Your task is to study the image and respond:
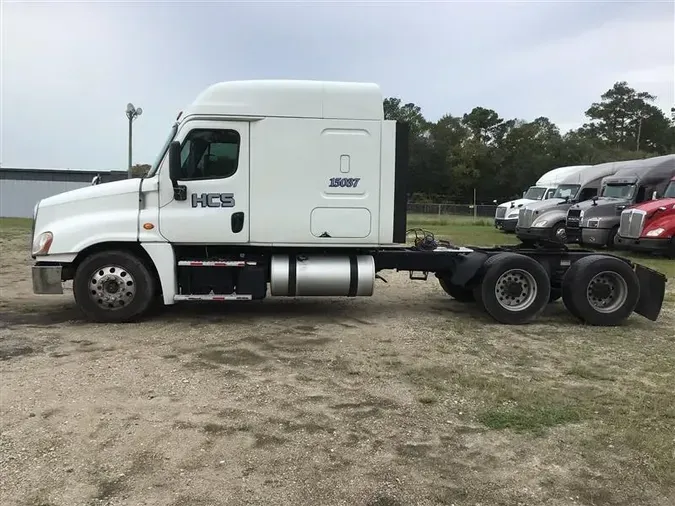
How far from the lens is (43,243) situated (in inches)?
311

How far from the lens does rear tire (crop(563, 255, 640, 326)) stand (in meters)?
8.46

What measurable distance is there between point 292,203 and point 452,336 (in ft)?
8.84

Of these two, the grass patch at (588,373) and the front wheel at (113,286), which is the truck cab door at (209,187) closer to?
the front wheel at (113,286)

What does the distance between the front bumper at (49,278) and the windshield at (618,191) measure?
18998 mm

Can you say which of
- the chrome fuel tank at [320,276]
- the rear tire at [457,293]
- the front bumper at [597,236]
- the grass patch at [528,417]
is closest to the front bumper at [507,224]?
the front bumper at [597,236]

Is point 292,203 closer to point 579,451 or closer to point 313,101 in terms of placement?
point 313,101

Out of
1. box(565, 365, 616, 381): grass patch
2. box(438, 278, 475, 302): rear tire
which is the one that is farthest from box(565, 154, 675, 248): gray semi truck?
box(565, 365, 616, 381): grass patch

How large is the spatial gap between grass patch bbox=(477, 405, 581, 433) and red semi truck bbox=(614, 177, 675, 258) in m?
14.9

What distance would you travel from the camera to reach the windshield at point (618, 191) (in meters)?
21.1

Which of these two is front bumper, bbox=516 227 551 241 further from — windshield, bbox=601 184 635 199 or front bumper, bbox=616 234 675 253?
front bumper, bbox=616 234 675 253

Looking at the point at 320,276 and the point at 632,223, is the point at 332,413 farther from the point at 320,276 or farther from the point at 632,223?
the point at 632,223

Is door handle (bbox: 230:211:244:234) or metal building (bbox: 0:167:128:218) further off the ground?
metal building (bbox: 0:167:128:218)

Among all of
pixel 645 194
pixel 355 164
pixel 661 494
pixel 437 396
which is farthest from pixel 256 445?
pixel 645 194

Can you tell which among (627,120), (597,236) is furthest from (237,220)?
(627,120)
